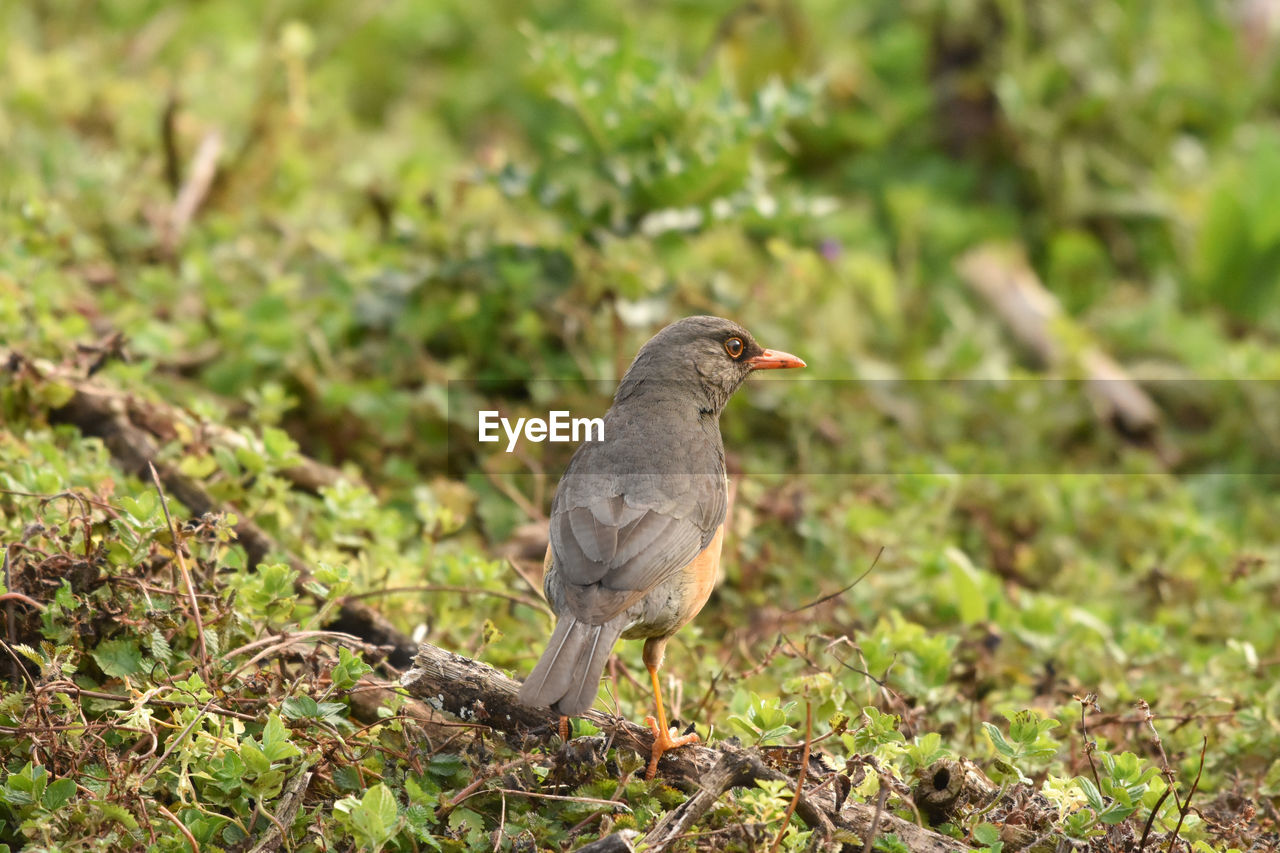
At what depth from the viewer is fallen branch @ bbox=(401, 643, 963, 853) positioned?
3.52m

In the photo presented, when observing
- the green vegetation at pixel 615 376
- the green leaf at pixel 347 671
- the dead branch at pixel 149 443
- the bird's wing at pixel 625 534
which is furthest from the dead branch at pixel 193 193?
the green leaf at pixel 347 671

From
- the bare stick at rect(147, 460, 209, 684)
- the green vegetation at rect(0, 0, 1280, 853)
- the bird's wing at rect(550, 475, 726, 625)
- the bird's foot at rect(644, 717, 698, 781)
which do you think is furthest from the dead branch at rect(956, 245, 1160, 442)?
the bare stick at rect(147, 460, 209, 684)

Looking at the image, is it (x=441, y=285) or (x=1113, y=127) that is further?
(x=1113, y=127)

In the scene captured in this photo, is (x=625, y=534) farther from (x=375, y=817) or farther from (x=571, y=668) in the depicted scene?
(x=375, y=817)

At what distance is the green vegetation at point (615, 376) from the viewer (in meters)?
3.68

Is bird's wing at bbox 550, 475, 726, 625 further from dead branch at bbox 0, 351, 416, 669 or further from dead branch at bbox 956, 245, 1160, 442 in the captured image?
dead branch at bbox 956, 245, 1160, 442

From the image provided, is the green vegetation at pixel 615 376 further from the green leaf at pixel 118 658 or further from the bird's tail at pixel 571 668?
the bird's tail at pixel 571 668

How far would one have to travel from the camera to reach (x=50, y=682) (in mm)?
3520

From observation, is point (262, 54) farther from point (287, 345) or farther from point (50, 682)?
point (50, 682)

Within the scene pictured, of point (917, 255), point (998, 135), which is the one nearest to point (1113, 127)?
point (998, 135)

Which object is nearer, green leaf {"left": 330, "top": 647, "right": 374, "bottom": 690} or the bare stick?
green leaf {"left": 330, "top": 647, "right": 374, "bottom": 690}

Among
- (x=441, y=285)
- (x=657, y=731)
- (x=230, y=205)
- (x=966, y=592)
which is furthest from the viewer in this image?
(x=230, y=205)

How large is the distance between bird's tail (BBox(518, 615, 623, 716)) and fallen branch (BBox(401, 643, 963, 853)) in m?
0.24

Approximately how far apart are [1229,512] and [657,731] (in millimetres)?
4613
